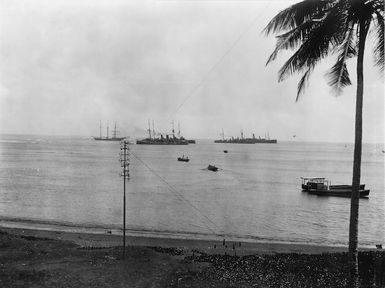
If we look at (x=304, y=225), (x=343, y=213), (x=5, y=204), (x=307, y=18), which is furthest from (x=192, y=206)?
(x=307, y=18)

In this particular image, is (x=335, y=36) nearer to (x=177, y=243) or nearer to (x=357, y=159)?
(x=357, y=159)

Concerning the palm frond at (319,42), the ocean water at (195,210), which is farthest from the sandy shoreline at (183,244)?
the palm frond at (319,42)

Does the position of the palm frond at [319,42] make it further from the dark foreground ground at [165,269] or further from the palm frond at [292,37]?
the dark foreground ground at [165,269]

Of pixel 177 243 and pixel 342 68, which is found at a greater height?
pixel 342 68

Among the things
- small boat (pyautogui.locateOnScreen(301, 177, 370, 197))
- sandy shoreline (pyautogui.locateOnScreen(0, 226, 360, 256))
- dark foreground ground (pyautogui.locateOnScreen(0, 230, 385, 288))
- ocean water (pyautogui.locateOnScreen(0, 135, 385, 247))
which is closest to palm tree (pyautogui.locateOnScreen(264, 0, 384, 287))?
dark foreground ground (pyautogui.locateOnScreen(0, 230, 385, 288))

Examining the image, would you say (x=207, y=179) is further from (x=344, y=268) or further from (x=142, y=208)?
(x=344, y=268)

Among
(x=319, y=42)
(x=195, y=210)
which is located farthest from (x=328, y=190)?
(x=319, y=42)

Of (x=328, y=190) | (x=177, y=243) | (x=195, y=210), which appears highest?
(x=177, y=243)
